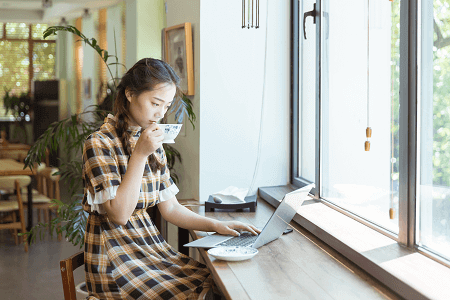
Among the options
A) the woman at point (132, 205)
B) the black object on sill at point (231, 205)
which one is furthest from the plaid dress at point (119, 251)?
the black object on sill at point (231, 205)

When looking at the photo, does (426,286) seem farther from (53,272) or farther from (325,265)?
(53,272)

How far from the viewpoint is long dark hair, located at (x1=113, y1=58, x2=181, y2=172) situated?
167cm

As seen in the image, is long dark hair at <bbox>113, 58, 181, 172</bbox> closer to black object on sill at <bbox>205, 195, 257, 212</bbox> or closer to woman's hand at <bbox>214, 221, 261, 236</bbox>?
woman's hand at <bbox>214, 221, 261, 236</bbox>

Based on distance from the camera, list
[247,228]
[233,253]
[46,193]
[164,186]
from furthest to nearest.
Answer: [46,193], [164,186], [247,228], [233,253]

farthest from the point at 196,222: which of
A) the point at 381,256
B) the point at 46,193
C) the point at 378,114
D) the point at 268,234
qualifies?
the point at 46,193

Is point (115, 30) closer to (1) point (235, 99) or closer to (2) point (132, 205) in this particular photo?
(1) point (235, 99)

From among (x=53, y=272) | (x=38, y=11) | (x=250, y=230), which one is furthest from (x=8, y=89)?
(x=250, y=230)

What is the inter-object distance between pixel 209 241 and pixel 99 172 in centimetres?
45

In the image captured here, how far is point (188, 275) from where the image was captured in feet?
5.30

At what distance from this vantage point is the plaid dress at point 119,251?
1522 mm

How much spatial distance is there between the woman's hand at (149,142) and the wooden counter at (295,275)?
15.6 inches

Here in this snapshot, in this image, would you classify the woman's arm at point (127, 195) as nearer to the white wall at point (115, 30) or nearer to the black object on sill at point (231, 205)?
the black object on sill at point (231, 205)

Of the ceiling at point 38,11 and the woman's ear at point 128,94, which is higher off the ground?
the ceiling at point 38,11

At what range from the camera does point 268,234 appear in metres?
1.66
